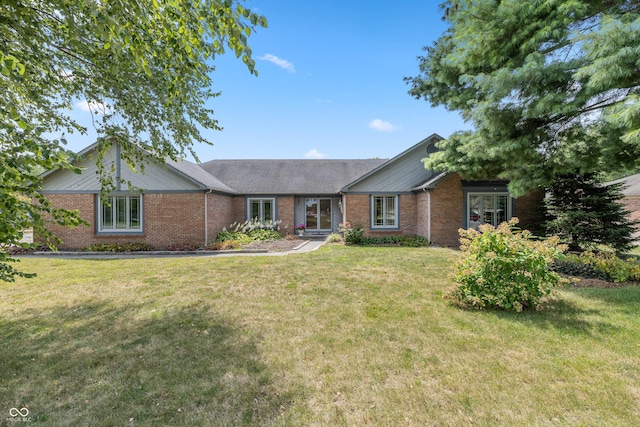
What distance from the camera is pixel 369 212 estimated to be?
15.9 meters

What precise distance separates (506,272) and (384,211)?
10.7 meters

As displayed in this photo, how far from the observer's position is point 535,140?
7449mm

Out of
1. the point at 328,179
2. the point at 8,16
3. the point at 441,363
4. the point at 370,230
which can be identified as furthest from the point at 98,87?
the point at 328,179

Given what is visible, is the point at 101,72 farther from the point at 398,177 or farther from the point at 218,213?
the point at 398,177

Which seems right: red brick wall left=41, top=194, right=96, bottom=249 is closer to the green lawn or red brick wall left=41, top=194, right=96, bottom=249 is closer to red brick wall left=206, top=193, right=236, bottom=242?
red brick wall left=206, top=193, right=236, bottom=242

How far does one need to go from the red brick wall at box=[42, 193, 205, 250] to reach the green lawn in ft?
22.6

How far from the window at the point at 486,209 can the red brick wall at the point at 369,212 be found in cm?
271

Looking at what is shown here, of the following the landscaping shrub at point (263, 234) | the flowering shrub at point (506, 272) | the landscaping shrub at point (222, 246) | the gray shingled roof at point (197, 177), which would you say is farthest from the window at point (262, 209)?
the flowering shrub at point (506, 272)

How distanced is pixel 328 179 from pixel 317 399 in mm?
17152

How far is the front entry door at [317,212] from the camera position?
1875 centimetres

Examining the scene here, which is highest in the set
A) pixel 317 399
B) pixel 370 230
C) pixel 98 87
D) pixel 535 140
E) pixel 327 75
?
pixel 327 75

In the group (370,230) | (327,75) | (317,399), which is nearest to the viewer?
(317,399)

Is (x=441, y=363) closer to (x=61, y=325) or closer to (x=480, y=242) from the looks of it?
(x=480, y=242)

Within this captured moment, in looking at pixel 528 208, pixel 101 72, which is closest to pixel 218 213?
pixel 101 72
